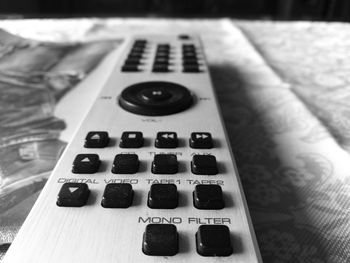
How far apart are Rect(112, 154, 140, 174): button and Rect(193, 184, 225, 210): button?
32 millimetres

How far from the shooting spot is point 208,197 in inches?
5.9

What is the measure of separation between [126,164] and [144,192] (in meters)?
0.02

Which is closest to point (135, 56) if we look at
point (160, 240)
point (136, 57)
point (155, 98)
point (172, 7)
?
point (136, 57)

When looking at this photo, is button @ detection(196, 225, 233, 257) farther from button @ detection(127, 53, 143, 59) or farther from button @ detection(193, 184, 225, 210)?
button @ detection(127, 53, 143, 59)

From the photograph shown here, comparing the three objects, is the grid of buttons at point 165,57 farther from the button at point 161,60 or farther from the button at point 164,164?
the button at point 164,164

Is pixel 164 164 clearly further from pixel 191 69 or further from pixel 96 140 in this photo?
pixel 191 69

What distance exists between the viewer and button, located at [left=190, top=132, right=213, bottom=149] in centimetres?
19

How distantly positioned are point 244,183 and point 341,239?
0.05 metres

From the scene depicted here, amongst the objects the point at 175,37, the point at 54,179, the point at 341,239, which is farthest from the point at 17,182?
the point at 175,37

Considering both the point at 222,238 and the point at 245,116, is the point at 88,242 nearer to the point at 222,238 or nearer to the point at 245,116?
the point at 222,238

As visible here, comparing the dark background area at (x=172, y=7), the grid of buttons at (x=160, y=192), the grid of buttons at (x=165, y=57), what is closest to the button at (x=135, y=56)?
the grid of buttons at (x=165, y=57)

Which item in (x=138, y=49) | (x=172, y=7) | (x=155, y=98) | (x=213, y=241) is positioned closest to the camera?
(x=213, y=241)

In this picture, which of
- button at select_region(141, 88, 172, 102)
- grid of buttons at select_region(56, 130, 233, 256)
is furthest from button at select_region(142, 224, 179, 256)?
button at select_region(141, 88, 172, 102)

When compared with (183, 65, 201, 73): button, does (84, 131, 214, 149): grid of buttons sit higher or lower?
higher
